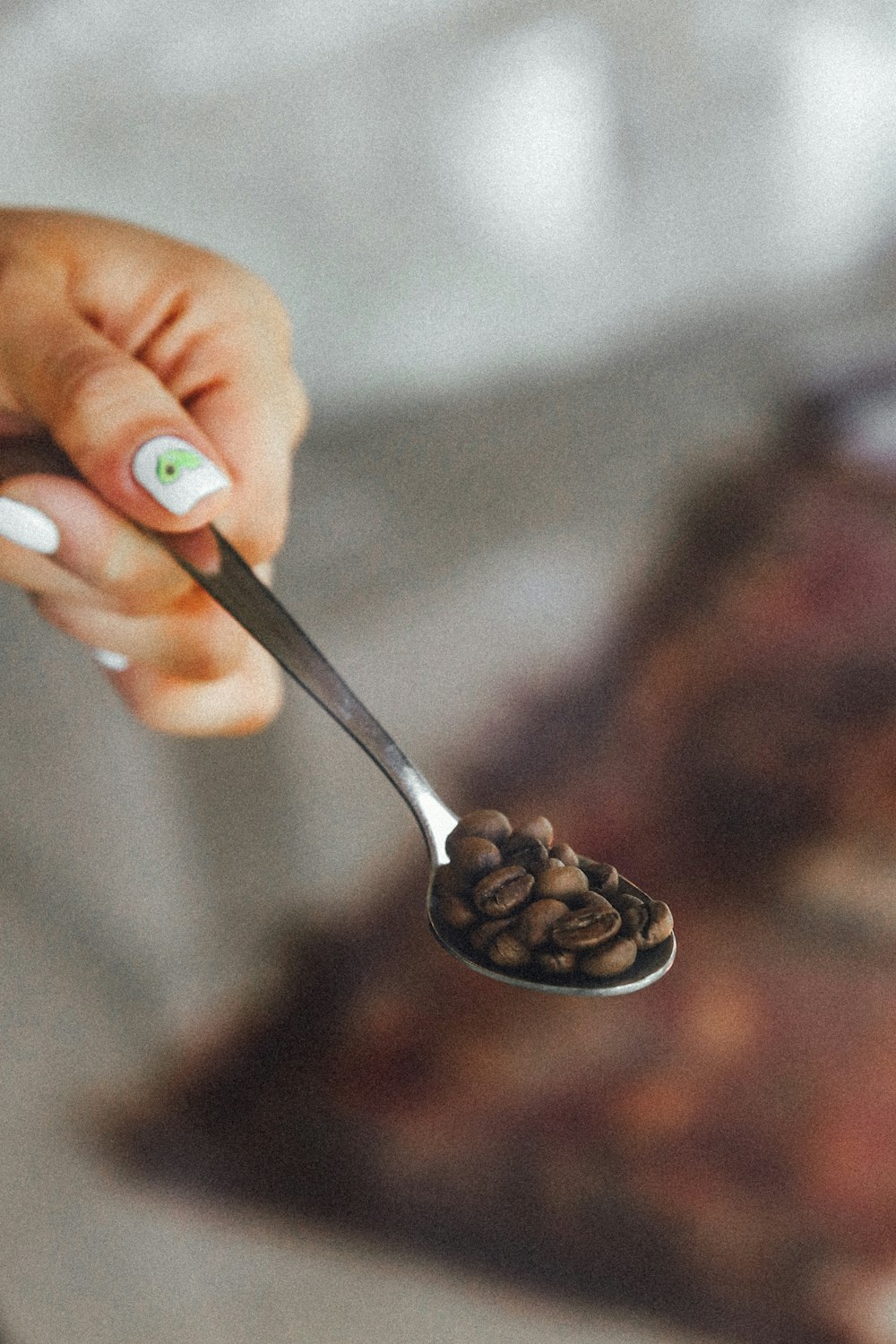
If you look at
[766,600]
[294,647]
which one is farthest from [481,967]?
[766,600]

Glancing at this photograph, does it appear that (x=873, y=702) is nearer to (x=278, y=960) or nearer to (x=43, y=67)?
(x=278, y=960)

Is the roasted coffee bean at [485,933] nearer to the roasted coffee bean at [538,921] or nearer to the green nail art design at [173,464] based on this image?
the roasted coffee bean at [538,921]

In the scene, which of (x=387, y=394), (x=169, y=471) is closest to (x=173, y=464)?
(x=169, y=471)

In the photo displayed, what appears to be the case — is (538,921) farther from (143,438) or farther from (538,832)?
(143,438)

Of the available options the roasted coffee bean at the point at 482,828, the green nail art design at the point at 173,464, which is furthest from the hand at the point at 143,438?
the roasted coffee bean at the point at 482,828

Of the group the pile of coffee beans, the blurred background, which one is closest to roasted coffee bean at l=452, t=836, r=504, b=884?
the pile of coffee beans

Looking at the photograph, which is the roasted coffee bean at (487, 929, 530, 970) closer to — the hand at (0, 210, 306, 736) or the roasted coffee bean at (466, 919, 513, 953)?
the roasted coffee bean at (466, 919, 513, 953)
